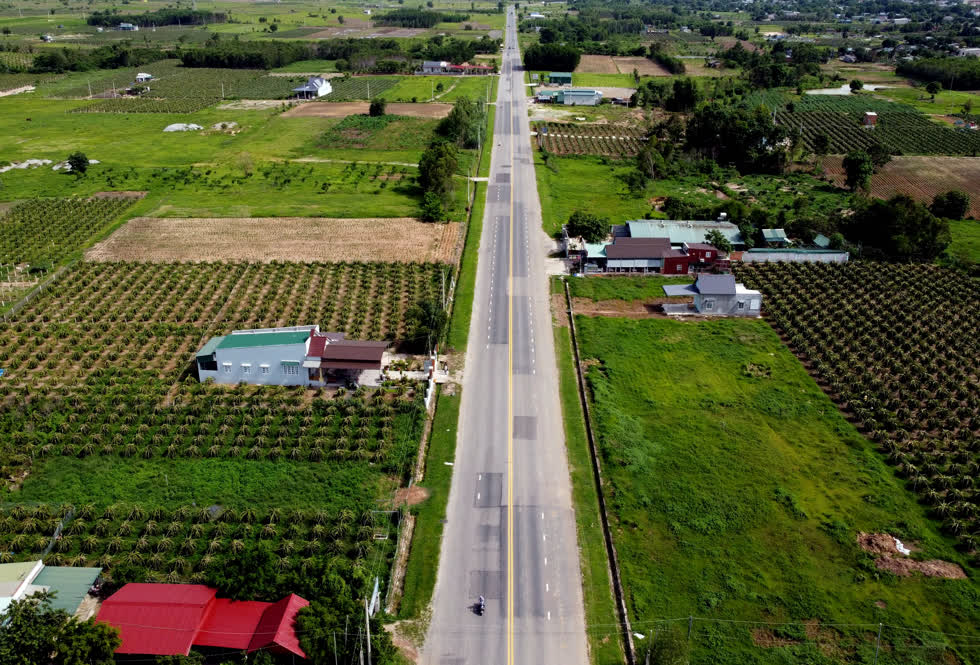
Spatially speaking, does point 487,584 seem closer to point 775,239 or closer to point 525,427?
point 525,427

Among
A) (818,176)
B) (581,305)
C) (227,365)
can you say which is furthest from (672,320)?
(818,176)

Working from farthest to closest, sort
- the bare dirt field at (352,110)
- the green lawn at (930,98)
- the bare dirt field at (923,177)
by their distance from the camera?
the green lawn at (930,98), the bare dirt field at (352,110), the bare dirt field at (923,177)

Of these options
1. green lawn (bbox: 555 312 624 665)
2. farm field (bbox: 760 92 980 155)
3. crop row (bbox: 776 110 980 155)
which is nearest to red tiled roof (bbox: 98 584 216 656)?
green lawn (bbox: 555 312 624 665)

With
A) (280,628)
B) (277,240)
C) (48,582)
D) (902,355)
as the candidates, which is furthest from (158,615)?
(277,240)

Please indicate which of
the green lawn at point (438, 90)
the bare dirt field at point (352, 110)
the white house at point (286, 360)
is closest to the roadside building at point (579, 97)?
the green lawn at point (438, 90)

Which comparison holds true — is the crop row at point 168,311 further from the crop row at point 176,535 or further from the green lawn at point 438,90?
the green lawn at point 438,90

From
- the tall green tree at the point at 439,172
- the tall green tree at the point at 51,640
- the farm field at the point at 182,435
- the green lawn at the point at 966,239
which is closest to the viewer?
the tall green tree at the point at 51,640

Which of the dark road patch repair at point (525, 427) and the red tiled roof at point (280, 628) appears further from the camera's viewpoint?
the dark road patch repair at point (525, 427)
